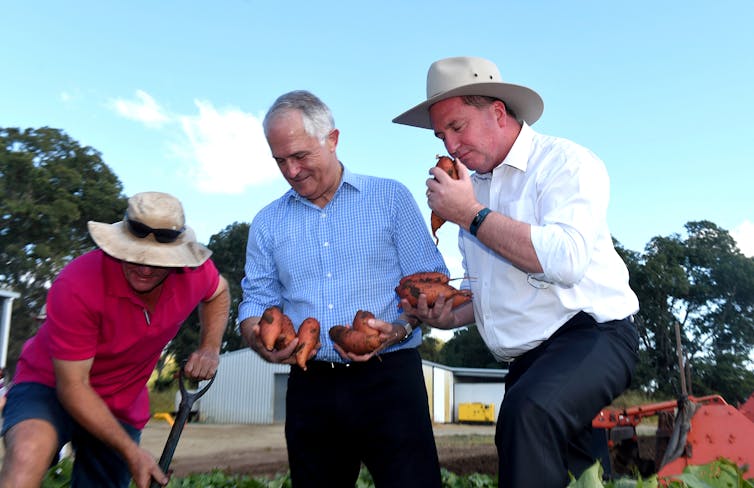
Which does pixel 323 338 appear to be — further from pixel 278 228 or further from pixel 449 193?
pixel 449 193

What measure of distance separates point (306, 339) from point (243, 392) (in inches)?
1403

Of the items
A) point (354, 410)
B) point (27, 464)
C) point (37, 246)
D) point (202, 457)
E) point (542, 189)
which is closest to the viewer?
point (542, 189)

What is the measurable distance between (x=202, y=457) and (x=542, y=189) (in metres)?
18.4

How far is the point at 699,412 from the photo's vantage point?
538cm

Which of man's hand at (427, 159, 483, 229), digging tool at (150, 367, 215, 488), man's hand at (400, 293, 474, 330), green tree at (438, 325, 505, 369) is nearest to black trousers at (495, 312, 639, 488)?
man's hand at (427, 159, 483, 229)

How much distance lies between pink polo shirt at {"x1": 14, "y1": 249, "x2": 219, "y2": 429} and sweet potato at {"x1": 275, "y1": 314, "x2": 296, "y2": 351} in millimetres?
651

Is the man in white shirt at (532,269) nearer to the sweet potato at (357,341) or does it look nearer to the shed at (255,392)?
the sweet potato at (357,341)

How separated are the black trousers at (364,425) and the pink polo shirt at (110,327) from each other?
81cm

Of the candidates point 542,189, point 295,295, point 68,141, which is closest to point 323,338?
point 295,295

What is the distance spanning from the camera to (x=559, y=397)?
2.22 metres

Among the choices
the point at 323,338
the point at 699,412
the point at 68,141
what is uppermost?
the point at 68,141

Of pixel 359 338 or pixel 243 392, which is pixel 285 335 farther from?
pixel 243 392

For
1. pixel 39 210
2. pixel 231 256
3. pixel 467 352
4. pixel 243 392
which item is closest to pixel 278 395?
pixel 243 392

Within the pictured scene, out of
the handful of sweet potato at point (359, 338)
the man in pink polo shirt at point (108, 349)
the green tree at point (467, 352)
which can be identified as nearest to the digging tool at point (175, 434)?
the man in pink polo shirt at point (108, 349)
